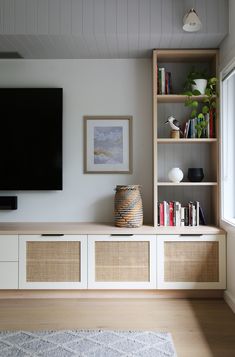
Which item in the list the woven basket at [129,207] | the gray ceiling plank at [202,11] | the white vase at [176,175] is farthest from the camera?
the white vase at [176,175]

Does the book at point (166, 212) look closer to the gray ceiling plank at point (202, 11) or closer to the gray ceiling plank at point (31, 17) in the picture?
the gray ceiling plank at point (202, 11)

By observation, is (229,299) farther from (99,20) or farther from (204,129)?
(99,20)

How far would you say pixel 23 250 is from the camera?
131 inches

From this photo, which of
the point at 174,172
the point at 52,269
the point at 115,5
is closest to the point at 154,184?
the point at 174,172

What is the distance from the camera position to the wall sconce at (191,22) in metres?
2.96

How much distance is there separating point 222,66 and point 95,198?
1.73 meters

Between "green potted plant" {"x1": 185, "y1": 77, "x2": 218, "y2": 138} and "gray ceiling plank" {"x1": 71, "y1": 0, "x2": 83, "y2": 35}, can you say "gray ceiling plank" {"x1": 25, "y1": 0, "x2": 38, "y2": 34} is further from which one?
"green potted plant" {"x1": 185, "y1": 77, "x2": 218, "y2": 138}

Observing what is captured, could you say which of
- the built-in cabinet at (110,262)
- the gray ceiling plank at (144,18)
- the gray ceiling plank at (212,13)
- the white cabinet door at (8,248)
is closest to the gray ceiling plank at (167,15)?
the gray ceiling plank at (144,18)

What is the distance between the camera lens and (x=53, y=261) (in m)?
3.34

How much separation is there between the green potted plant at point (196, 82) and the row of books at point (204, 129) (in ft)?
0.80

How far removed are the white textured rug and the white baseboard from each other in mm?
779

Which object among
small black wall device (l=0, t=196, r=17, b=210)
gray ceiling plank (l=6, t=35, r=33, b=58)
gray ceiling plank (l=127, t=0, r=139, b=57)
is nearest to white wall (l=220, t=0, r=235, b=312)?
gray ceiling plank (l=127, t=0, r=139, b=57)

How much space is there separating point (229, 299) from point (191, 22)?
2.28 metres

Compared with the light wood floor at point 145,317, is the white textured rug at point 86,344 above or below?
above
